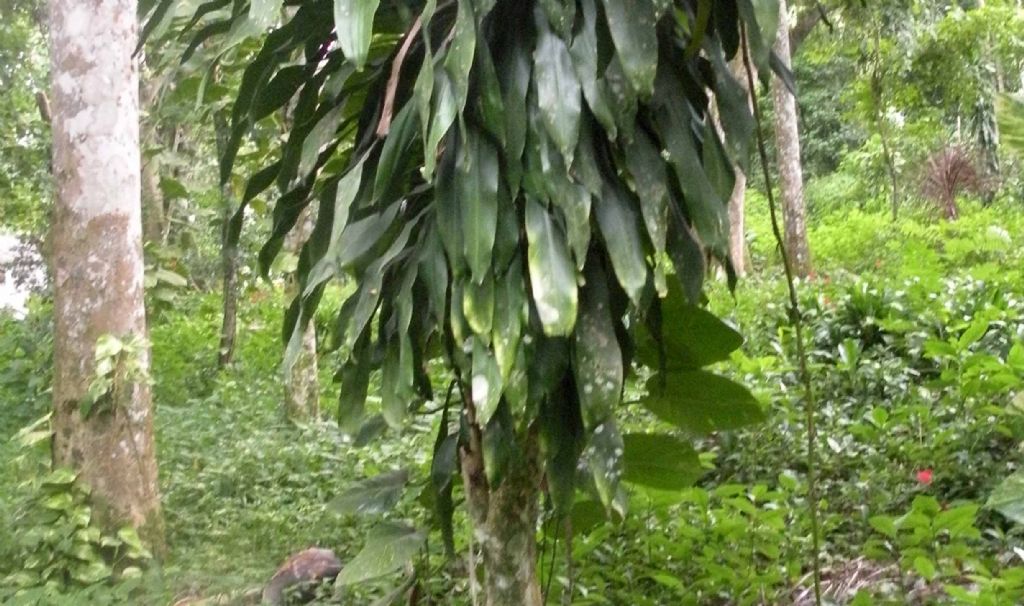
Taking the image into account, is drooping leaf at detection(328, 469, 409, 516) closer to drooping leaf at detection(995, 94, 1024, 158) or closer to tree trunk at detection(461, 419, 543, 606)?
tree trunk at detection(461, 419, 543, 606)

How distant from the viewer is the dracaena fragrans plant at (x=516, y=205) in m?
1.50

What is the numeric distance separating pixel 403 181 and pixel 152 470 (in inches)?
79.0

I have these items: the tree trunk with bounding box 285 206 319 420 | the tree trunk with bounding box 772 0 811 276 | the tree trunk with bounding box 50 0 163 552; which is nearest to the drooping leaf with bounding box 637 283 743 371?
the tree trunk with bounding box 50 0 163 552

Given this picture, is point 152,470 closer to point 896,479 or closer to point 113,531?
point 113,531

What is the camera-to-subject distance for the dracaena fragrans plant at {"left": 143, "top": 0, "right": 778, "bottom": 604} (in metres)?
1.50

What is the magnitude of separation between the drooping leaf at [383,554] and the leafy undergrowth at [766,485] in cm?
6

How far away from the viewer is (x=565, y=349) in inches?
63.5

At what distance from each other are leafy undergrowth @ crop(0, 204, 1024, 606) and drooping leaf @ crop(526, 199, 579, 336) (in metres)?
0.81

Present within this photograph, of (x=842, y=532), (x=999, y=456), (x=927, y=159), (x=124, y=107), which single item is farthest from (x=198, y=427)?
(x=927, y=159)

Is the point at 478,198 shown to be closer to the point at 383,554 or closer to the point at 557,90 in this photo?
the point at 557,90

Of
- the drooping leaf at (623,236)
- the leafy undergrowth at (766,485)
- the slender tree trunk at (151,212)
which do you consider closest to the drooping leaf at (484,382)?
the drooping leaf at (623,236)

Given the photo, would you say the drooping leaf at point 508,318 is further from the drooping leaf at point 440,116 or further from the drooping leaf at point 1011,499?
the drooping leaf at point 1011,499

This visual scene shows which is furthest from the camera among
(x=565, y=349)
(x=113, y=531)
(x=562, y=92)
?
(x=113, y=531)

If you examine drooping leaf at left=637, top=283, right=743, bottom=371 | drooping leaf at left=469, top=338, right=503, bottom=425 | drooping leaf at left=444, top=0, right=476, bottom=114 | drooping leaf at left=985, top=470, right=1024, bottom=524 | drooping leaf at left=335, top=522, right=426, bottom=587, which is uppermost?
drooping leaf at left=444, top=0, right=476, bottom=114
